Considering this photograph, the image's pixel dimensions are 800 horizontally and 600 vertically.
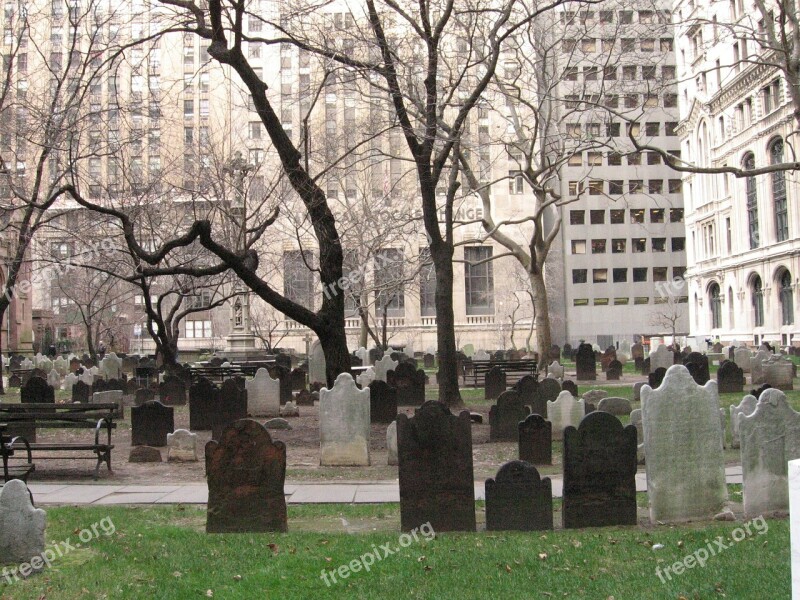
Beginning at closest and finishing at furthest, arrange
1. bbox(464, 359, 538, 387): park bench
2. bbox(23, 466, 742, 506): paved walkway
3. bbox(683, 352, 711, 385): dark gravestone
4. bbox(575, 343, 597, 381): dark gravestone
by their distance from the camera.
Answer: bbox(23, 466, 742, 506): paved walkway, bbox(683, 352, 711, 385): dark gravestone, bbox(464, 359, 538, 387): park bench, bbox(575, 343, 597, 381): dark gravestone

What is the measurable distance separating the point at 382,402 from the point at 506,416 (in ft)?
12.1

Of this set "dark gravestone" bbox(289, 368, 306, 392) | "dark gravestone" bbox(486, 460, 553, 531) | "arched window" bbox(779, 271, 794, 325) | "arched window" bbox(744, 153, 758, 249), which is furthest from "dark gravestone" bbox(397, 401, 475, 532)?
"arched window" bbox(744, 153, 758, 249)

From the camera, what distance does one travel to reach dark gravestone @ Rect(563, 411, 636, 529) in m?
Result: 7.77

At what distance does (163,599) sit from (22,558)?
1.47 metres

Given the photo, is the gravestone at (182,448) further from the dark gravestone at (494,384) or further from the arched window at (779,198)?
the arched window at (779,198)

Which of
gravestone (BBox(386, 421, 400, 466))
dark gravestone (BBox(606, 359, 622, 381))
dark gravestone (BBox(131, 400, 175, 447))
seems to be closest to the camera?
gravestone (BBox(386, 421, 400, 466))

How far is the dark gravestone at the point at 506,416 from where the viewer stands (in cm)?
1434

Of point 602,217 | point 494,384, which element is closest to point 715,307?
point 602,217

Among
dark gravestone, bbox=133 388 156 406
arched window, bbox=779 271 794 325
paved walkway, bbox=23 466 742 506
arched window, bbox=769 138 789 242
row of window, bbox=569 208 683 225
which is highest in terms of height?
row of window, bbox=569 208 683 225

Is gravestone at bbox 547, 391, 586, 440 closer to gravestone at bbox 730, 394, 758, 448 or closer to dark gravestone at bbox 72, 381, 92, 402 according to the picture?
gravestone at bbox 730, 394, 758, 448

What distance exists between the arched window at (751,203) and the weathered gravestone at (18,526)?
188 feet

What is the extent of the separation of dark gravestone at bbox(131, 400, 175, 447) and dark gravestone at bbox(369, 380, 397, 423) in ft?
14.8

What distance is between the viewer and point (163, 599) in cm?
575

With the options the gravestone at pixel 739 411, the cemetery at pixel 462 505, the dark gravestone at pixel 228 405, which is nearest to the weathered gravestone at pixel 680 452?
the cemetery at pixel 462 505
